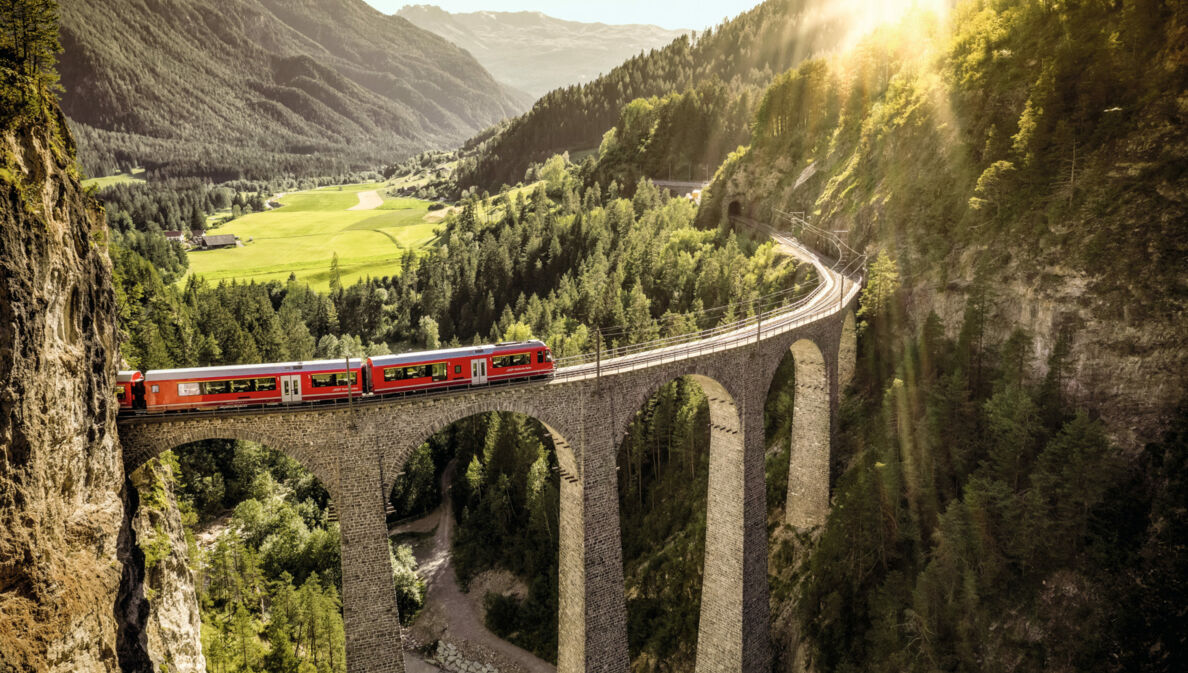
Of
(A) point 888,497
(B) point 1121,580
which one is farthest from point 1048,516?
(A) point 888,497

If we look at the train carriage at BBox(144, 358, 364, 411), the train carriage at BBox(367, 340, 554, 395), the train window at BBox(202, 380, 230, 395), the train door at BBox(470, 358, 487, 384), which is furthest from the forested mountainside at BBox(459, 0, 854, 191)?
the train window at BBox(202, 380, 230, 395)

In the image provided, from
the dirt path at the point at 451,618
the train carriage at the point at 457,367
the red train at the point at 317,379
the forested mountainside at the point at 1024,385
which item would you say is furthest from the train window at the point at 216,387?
the forested mountainside at the point at 1024,385

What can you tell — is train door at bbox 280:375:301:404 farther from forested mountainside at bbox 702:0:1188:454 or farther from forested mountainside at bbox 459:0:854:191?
forested mountainside at bbox 459:0:854:191

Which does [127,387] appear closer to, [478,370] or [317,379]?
[317,379]

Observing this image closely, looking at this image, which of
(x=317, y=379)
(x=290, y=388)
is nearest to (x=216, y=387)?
(x=290, y=388)

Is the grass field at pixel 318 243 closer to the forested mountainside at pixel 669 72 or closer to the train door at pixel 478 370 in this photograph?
the forested mountainside at pixel 669 72

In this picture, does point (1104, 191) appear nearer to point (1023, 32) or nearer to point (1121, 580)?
point (1023, 32)
